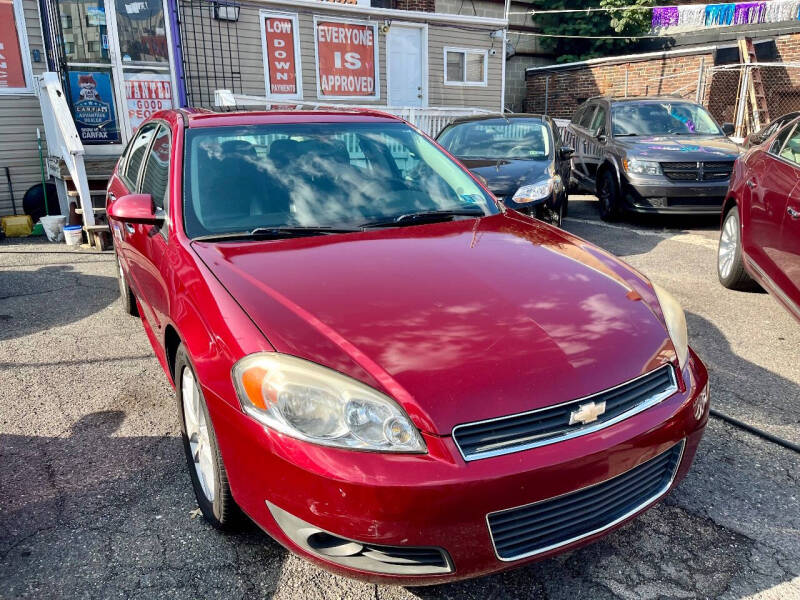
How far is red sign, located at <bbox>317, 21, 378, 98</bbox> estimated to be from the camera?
40.1 ft

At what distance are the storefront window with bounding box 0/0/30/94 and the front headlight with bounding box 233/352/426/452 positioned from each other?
33.1 feet

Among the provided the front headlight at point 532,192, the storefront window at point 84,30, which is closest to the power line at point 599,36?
the storefront window at point 84,30

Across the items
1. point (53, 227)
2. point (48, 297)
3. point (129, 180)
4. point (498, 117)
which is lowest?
point (48, 297)

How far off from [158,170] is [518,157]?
16.6 ft

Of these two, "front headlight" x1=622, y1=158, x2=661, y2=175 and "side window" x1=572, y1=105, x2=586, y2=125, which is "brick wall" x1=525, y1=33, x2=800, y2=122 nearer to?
"side window" x1=572, y1=105, x2=586, y2=125

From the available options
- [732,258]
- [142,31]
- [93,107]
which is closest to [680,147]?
[732,258]

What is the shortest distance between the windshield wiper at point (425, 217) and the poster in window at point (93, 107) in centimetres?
863

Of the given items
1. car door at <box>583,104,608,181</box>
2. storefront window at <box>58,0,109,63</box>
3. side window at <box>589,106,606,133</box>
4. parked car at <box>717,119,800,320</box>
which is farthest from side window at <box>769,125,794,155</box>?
storefront window at <box>58,0,109,63</box>

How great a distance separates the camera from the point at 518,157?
7484mm

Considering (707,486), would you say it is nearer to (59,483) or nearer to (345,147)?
(345,147)

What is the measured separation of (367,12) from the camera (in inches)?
488

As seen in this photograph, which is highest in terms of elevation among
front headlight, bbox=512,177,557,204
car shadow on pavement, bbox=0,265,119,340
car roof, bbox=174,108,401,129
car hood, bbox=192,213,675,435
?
car roof, bbox=174,108,401,129

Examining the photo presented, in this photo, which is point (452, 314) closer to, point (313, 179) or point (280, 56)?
point (313, 179)

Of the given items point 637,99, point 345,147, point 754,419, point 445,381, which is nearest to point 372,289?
point 445,381
